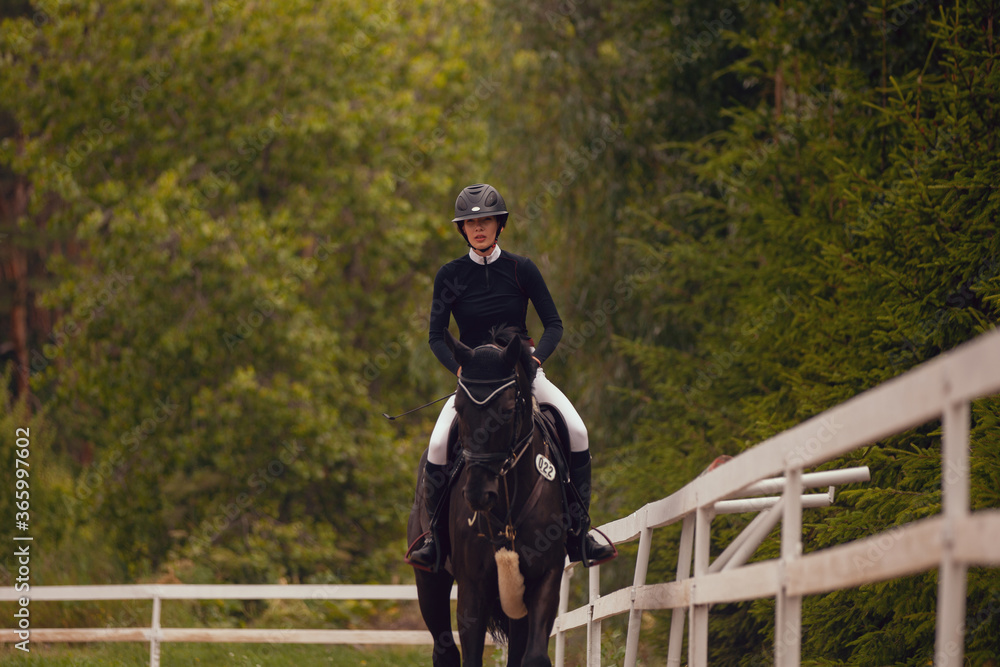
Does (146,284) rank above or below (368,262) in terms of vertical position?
below

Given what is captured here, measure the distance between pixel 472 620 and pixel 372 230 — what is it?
19.2 meters

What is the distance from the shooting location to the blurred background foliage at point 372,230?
11227 millimetres

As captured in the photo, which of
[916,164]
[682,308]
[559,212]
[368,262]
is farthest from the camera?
[368,262]

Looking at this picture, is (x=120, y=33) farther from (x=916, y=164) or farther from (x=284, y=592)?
(x=916, y=164)

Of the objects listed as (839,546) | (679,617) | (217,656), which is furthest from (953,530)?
(217,656)

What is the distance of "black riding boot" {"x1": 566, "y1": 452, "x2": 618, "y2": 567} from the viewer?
5.88m

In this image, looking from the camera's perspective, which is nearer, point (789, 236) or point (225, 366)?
point (789, 236)

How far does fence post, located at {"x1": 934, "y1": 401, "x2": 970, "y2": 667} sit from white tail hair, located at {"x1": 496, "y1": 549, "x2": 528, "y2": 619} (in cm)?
330

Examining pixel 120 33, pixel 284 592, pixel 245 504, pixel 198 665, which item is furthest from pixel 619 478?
pixel 120 33

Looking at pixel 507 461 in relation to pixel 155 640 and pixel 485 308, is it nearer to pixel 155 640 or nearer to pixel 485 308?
pixel 485 308

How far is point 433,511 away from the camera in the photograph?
20.1 feet

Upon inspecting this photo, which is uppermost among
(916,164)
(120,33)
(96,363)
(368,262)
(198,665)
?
(120,33)

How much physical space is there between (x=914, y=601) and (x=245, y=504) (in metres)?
16.9

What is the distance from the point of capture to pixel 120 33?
70.4 feet
